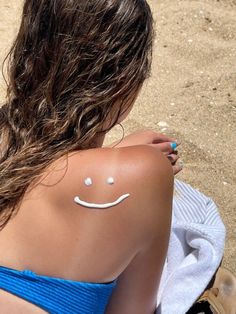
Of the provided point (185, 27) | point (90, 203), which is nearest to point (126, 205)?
point (90, 203)

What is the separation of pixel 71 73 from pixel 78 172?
0.73 ft

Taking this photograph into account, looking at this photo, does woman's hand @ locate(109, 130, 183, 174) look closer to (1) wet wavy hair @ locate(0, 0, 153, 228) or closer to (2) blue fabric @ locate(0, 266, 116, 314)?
(1) wet wavy hair @ locate(0, 0, 153, 228)

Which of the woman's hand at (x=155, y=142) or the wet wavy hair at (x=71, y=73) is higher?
the wet wavy hair at (x=71, y=73)

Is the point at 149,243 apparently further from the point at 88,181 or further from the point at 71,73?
the point at 71,73

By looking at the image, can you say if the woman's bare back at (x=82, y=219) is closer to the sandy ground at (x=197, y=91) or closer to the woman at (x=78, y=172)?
the woman at (x=78, y=172)

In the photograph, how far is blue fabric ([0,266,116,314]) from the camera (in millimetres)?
1289

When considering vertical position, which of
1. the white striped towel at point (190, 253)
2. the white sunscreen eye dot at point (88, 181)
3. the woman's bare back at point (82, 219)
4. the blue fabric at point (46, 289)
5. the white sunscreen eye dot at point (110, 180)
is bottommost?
the white striped towel at point (190, 253)

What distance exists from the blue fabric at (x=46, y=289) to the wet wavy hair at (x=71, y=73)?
108 millimetres

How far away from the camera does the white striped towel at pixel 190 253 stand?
4.94ft

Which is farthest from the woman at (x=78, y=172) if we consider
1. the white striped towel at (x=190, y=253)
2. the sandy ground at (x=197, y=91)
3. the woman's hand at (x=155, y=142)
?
the sandy ground at (x=197, y=91)

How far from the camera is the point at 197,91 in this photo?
9.41 ft

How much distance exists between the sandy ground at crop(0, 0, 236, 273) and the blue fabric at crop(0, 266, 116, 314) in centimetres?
90

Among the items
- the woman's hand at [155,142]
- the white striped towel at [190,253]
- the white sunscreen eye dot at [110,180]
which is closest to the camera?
the white sunscreen eye dot at [110,180]

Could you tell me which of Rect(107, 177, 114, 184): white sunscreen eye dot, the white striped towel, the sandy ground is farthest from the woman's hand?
the sandy ground
